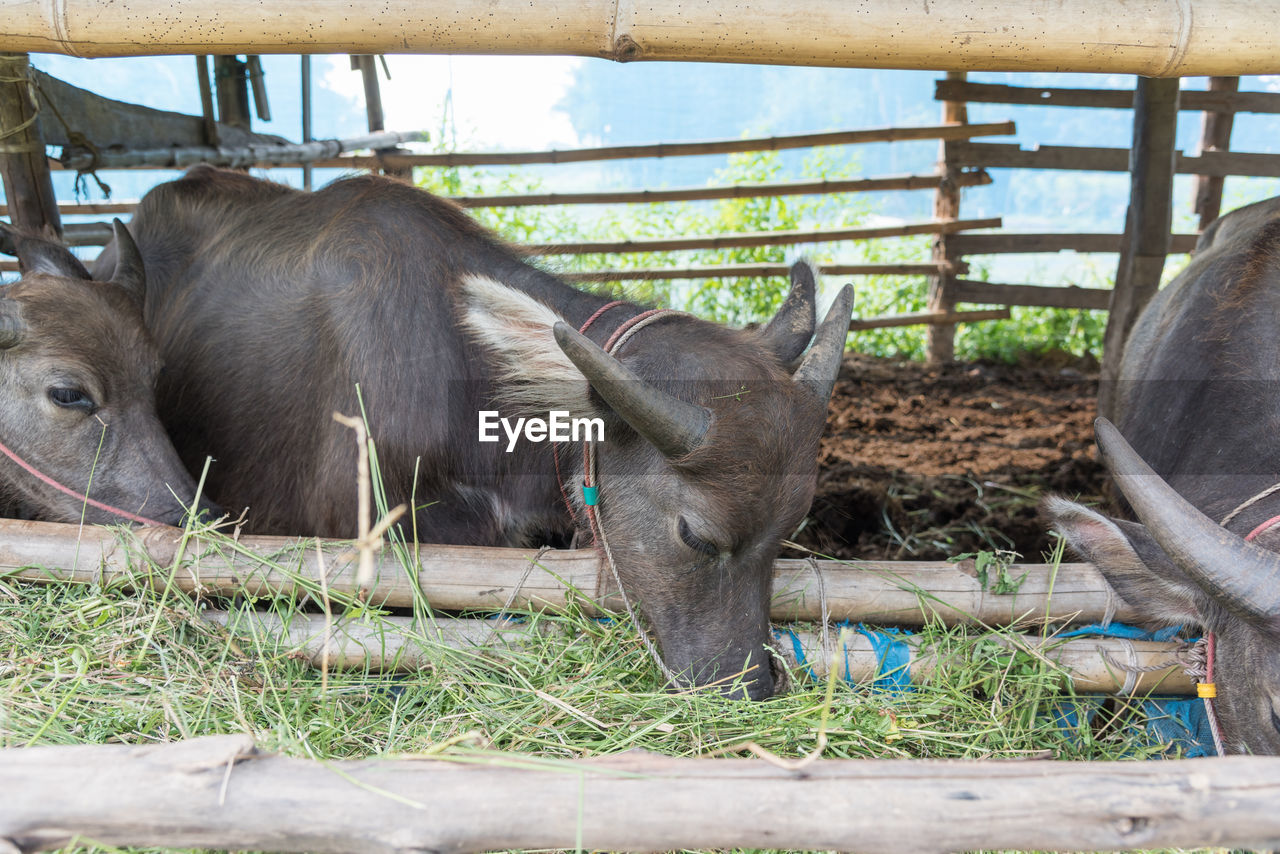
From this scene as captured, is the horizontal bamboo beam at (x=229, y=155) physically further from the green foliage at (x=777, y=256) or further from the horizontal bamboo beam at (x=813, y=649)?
the horizontal bamboo beam at (x=813, y=649)

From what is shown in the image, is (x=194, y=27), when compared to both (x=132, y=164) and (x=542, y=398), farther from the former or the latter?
(x=132, y=164)

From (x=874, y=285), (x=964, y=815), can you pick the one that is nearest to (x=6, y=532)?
(x=964, y=815)

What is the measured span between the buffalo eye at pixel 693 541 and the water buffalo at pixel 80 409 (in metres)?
1.70

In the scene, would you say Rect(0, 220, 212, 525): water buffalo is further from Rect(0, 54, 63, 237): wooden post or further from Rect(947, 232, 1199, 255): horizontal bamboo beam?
Rect(947, 232, 1199, 255): horizontal bamboo beam

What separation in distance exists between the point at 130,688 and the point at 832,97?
13.0 m

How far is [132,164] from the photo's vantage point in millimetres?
5586

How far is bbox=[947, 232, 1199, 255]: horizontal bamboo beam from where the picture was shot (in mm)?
8930

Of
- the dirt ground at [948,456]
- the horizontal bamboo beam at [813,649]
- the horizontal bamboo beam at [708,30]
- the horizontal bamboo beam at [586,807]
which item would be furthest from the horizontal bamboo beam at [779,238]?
the horizontal bamboo beam at [586,807]

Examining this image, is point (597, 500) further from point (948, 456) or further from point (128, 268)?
point (948, 456)

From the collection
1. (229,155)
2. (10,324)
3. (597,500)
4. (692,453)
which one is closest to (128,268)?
(10,324)

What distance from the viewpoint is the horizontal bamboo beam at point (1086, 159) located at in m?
8.28

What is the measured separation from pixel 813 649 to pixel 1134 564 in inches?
37.0

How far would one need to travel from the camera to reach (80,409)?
10.5ft

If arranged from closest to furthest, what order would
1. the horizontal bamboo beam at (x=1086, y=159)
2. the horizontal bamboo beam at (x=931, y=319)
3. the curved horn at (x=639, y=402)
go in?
the curved horn at (x=639, y=402) → the horizontal bamboo beam at (x=1086, y=159) → the horizontal bamboo beam at (x=931, y=319)
